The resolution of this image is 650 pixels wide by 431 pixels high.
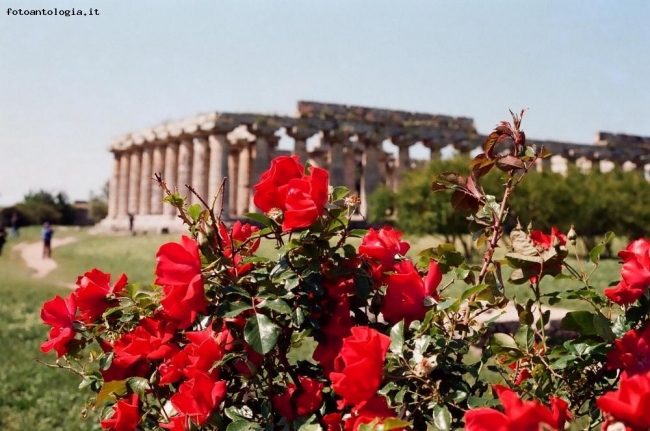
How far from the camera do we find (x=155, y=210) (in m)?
42.9

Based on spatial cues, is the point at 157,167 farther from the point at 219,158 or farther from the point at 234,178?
the point at 219,158

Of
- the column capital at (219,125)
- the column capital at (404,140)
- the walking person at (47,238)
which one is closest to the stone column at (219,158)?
the column capital at (219,125)

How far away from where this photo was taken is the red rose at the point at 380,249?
217 centimetres

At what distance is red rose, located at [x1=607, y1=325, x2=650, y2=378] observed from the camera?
5.77ft

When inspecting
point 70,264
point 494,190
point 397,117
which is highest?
point 397,117

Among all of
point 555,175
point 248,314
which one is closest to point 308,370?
point 248,314

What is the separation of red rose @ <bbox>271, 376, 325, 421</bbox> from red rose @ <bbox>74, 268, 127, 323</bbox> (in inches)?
26.5

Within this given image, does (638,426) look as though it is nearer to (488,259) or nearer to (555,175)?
(488,259)

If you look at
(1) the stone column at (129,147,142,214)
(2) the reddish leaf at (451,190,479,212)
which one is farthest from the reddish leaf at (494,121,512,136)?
(1) the stone column at (129,147,142,214)

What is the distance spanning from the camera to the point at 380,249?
2166 mm

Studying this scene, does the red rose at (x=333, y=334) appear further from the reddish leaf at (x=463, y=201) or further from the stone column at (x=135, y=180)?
the stone column at (x=135, y=180)

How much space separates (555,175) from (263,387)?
33.8 metres

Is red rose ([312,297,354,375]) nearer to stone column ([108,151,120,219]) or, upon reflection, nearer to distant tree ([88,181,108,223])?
stone column ([108,151,120,219])

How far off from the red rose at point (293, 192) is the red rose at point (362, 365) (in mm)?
390
